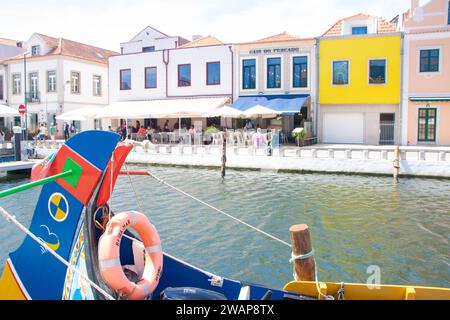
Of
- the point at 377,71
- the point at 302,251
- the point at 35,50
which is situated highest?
the point at 35,50

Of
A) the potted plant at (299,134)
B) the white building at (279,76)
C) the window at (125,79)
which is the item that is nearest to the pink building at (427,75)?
the white building at (279,76)

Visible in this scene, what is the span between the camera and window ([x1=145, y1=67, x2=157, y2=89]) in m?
31.8

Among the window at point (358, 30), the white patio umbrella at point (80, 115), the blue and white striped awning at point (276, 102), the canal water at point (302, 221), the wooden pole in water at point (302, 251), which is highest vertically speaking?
the window at point (358, 30)

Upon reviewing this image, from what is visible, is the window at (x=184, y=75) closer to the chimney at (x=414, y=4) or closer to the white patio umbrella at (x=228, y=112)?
the white patio umbrella at (x=228, y=112)

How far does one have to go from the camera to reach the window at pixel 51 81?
35.7m

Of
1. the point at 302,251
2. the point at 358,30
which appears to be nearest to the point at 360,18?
the point at 358,30

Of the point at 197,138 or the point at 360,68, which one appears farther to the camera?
the point at 360,68

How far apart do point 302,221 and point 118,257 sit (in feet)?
28.0

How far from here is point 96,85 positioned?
129 ft

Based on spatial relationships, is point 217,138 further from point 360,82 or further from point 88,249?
point 88,249

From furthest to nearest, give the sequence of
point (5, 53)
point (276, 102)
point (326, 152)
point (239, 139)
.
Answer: point (5, 53) → point (276, 102) → point (239, 139) → point (326, 152)

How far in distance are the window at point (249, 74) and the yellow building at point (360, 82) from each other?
4240 mm

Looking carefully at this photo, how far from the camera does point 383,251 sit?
9898 mm

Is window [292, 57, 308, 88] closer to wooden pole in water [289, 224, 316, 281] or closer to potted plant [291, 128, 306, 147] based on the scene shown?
potted plant [291, 128, 306, 147]
